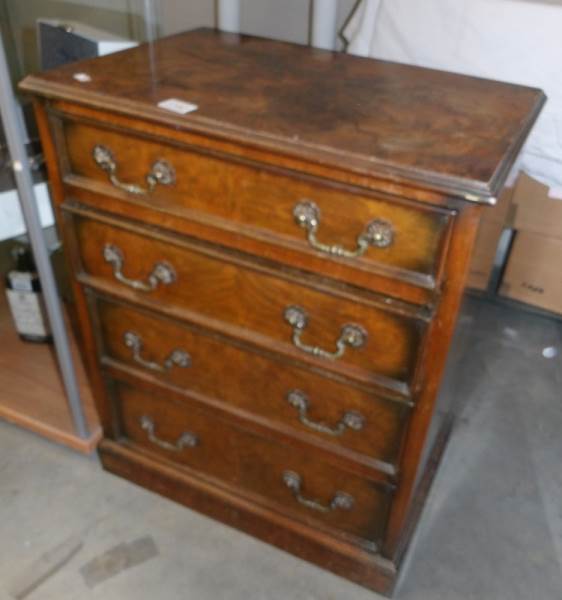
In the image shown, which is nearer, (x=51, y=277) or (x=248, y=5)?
(x=51, y=277)

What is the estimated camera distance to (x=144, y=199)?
967mm

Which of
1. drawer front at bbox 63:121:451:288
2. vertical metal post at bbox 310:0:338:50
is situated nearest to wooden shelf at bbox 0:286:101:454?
drawer front at bbox 63:121:451:288

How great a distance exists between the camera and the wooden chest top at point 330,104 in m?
0.77

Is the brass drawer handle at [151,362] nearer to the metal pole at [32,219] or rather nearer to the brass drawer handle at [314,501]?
the metal pole at [32,219]

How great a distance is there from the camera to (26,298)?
160 centimetres

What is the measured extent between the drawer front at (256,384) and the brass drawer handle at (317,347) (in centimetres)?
5

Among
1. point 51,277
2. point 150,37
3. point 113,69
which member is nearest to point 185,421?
point 51,277

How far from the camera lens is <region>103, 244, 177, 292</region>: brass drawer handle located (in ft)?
3.38

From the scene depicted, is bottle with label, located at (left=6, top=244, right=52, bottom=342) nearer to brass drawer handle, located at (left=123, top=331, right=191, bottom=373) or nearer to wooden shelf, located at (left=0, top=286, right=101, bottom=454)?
wooden shelf, located at (left=0, top=286, right=101, bottom=454)

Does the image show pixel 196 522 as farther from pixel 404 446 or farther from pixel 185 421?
pixel 404 446

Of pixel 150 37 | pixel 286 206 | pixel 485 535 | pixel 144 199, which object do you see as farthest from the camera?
pixel 150 37

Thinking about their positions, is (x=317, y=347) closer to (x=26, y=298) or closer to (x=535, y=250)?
(x=26, y=298)

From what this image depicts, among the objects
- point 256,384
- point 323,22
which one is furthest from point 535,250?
point 256,384

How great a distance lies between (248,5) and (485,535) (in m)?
1.35
